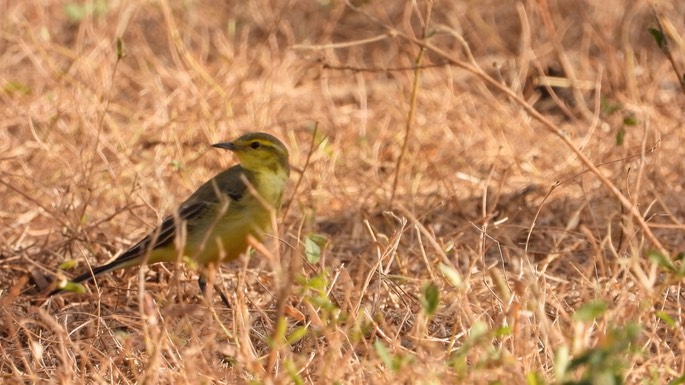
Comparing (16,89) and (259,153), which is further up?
(259,153)

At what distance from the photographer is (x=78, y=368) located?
16.1ft

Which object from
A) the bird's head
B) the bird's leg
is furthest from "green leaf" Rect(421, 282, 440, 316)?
the bird's head

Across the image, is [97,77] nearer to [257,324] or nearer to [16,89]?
[16,89]

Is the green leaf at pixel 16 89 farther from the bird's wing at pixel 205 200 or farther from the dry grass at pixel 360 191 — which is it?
the bird's wing at pixel 205 200

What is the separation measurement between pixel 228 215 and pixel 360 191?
68.7 inches

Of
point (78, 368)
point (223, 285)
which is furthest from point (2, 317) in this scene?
point (223, 285)

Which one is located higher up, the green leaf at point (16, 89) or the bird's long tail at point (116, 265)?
the bird's long tail at point (116, 265)

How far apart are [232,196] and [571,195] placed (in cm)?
249

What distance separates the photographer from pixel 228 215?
5.99 m

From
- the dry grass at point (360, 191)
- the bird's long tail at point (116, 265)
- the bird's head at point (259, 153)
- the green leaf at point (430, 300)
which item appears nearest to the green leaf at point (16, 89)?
the dry grass at point (360, 191)

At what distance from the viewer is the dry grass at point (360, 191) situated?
421 cm

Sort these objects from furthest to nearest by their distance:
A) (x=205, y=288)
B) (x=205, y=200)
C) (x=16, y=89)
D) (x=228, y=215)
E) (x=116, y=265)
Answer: (x=16, y=89) → (x=205, y=200) → (x=228, y=215) → (x=205, y=288) → (x=116, y=265)

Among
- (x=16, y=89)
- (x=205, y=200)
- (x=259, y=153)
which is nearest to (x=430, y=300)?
(x=205, y=200)

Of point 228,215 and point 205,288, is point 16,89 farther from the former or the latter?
point 205,288
